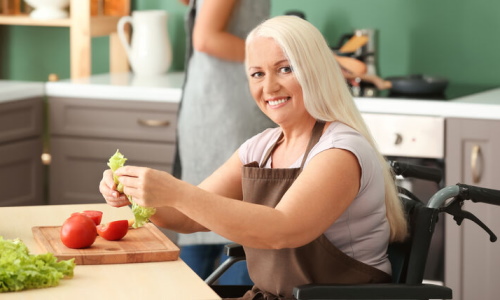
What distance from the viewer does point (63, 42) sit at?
469cm

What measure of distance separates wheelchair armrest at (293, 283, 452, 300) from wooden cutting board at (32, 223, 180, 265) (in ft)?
0.99

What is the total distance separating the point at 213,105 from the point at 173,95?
28.3 inches

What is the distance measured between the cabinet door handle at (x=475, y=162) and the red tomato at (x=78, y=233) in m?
1.85

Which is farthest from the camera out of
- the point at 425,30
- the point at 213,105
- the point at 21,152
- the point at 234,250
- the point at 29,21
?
the point at 29,21

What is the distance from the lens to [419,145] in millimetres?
3514

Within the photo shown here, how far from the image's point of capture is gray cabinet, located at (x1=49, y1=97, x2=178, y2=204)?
3.94 metres

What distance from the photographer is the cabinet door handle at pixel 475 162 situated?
3.46 metres

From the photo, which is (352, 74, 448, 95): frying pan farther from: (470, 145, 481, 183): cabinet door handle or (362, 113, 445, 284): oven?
(470, 145, 481, 183): cabinet door handle

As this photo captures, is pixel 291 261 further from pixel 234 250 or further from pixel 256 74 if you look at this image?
pixel 256 74

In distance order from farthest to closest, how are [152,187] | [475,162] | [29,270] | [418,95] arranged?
[418,95] < [475,162] < [152,187] < [29,270]

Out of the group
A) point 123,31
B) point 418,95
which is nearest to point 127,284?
point 418,95

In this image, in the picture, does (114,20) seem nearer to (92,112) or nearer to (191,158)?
(92,112)

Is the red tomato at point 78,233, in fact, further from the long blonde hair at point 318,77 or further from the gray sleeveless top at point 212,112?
the gray sleeveless top at point 212,112

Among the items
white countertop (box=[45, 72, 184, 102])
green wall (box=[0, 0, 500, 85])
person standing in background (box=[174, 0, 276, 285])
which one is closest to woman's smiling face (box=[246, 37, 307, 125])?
person standing in background (box=[174, 0, 276, 285])
